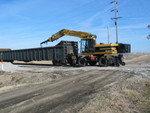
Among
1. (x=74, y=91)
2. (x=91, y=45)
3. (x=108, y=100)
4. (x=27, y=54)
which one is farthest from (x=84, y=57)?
(x=108, y=100)

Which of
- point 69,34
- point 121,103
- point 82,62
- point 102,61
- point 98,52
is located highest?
point 69,34

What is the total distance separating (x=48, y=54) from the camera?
2656 centimetres

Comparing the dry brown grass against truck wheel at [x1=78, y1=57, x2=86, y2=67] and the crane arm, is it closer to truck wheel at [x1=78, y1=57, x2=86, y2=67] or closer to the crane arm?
truck wheel at [x1=78, y1=57, x2=86, y2=67]

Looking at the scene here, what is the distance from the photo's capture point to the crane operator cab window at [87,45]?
22.0m

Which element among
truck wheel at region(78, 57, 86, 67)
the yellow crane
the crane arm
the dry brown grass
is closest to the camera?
the dry brown grass

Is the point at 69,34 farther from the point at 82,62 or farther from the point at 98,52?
the point at 98,52

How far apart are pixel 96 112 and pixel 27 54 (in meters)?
25.4

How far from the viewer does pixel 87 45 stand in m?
22.3

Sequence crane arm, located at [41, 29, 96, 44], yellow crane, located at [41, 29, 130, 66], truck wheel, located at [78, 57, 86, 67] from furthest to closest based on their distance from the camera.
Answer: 1. crane arm, located at [41, 29, 96, 44]
2. truck wheel, located at [78, 57, 86, 67]
3. yellow crane, located at [41, 29, 130, 66]

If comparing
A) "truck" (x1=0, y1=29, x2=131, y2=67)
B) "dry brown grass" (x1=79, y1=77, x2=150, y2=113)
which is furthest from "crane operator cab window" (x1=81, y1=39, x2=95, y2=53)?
"dry brown grass" (x1=79, y1=77, x2=150, y2=113)

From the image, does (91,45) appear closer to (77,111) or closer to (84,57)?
(84,57)

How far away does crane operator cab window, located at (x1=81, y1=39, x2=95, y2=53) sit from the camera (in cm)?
2205

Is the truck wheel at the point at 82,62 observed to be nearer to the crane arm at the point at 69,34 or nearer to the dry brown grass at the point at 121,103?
the crane arm at the point at 69,34

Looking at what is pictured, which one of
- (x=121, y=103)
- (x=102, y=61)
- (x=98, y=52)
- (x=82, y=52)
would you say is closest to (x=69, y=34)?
(x=82, y=52)
